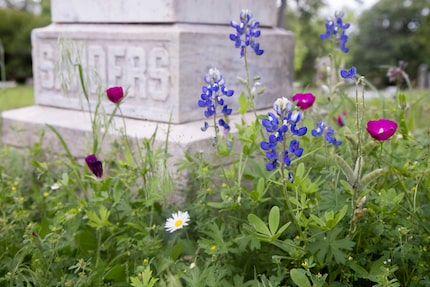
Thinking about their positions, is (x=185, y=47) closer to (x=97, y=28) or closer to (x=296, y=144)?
(x=97, y=28)

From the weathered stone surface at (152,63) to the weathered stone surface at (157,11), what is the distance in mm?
43

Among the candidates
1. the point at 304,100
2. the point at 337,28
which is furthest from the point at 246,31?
the point at 337,28

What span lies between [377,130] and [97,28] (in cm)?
190

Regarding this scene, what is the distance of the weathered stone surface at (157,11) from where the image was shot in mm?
2820

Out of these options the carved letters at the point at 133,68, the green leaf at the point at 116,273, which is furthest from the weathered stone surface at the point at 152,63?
the green leaf at the point at 116,273

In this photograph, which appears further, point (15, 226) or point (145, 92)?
point (145, 92)

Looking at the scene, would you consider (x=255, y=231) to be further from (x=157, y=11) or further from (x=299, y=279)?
(x=157, y=11)

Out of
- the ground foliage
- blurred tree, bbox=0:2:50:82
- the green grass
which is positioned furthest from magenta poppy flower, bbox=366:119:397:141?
blurred tree, bbox=0:2:50:82

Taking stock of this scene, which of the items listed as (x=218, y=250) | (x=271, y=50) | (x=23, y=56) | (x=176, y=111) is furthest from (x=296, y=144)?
(x=23, y=56)

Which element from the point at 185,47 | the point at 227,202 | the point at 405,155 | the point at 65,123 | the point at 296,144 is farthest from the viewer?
the point at 65,123

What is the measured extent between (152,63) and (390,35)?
3351 cm

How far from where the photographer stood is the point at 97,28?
313 centimetres

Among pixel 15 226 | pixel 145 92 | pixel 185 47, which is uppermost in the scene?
pixel 185 47

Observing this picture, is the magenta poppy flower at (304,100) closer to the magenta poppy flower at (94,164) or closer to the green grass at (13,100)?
the magenta poppy flower at (94,164)
